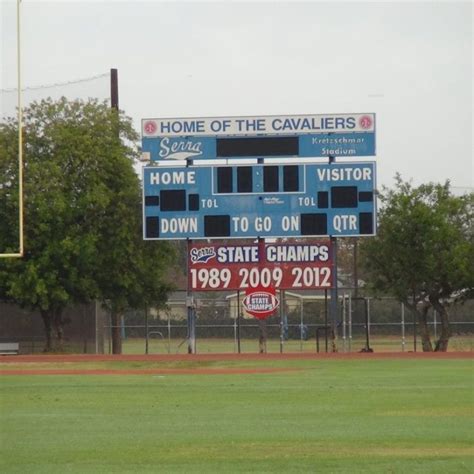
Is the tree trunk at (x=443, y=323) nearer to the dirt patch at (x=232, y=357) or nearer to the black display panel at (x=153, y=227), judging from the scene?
the dirt patch at (x=232, y=357)

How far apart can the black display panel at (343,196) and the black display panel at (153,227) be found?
210 inches

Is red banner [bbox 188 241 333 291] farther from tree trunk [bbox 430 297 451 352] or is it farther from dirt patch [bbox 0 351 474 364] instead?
tree trunk [bbox 430 297 451 352]

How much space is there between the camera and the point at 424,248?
143 ft

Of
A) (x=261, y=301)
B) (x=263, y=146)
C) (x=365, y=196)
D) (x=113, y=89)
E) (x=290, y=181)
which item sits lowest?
(x=261, y=301)

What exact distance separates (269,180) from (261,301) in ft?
13.2

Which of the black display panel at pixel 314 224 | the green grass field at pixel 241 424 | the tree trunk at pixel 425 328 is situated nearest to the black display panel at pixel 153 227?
the black display panel at pixel 314 224

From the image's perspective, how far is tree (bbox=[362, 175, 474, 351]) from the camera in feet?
142

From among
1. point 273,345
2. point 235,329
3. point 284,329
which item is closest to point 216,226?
point 235,329

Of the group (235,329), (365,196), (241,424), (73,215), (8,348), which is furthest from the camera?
(235,329)

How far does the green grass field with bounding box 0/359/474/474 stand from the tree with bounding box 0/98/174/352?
1315cm

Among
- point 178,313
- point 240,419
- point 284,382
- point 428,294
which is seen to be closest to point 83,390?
point 284,382

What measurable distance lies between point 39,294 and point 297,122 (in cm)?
1011

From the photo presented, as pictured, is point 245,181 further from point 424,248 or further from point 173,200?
point 424,248

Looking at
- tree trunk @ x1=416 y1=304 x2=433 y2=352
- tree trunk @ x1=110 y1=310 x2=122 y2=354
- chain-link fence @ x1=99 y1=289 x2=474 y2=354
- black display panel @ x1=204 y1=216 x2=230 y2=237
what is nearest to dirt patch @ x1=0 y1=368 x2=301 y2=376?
black display panel @ x1=204 y1=216 x2=230 y2=237
